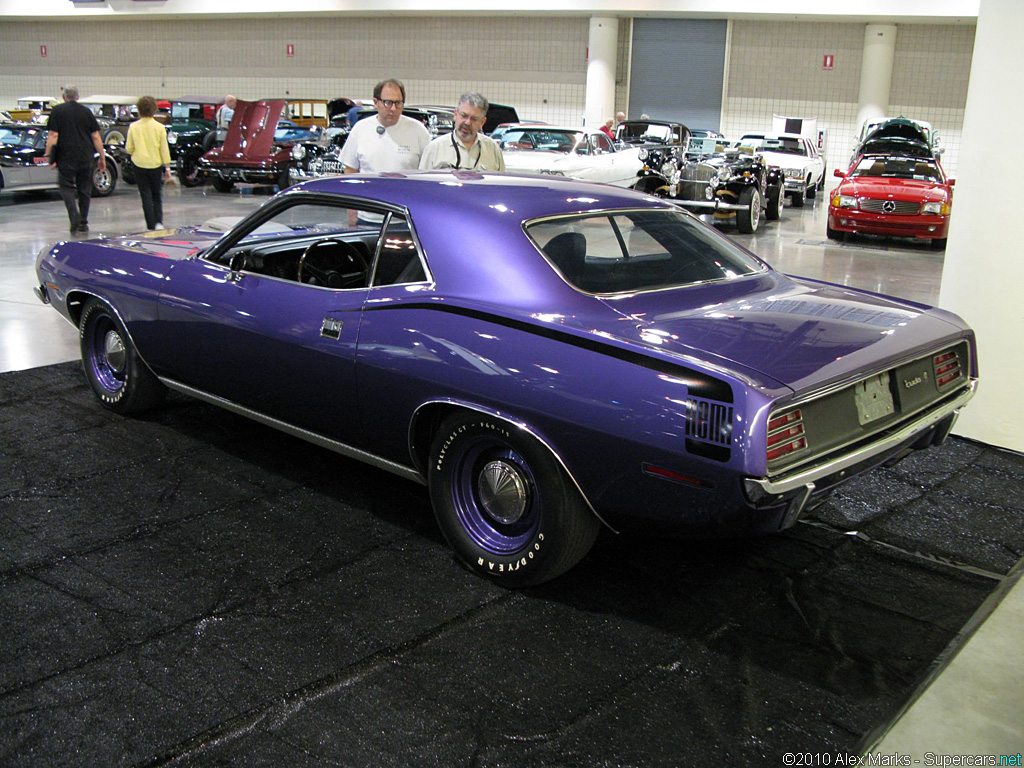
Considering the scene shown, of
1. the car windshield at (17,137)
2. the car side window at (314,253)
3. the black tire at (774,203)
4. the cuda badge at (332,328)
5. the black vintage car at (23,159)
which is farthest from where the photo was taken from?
the black tire at (774,203)

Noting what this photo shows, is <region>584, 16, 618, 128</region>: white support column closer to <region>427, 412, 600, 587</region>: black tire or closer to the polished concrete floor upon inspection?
the polished concrete floor

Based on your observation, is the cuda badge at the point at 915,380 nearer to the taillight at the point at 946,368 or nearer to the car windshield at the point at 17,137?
A: the taillight at the point at 946,368

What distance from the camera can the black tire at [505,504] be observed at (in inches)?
115

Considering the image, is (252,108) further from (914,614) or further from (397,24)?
(914,614)

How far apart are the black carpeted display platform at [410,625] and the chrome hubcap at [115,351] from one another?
0.62 meters

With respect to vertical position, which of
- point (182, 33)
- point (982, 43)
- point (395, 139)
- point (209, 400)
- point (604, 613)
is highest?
point (182, 33)

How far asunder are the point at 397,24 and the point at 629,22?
649cm

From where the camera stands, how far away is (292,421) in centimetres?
378

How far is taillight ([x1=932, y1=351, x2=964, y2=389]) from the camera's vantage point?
3297 millimetres

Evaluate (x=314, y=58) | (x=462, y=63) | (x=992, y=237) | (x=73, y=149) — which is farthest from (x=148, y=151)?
(x=314, y=58)

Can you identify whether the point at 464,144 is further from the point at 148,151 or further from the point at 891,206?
the point at 891,206

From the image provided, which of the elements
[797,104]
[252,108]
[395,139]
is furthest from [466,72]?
[395,139]

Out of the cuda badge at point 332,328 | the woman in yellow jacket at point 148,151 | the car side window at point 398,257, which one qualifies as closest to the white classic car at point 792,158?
the woman in yellow jacket at point 148,151

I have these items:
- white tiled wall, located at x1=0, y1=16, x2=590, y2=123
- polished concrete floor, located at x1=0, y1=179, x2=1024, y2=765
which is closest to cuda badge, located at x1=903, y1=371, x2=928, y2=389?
polished concrete floor, located at x1=0, y1=179, x2=1024, y2=765
